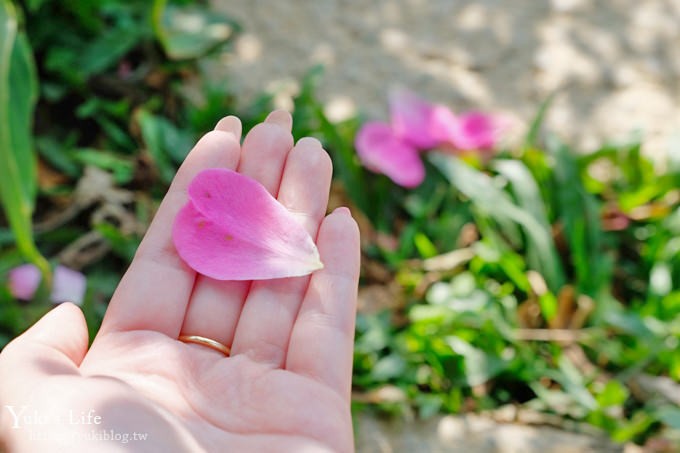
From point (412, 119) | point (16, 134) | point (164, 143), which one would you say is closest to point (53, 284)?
point (16, 134)

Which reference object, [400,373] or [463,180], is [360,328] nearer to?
[400,373]

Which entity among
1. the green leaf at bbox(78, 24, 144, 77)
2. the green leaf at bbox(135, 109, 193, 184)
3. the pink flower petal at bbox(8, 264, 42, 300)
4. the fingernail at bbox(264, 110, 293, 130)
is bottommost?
the pink flower petal at bbox(8, 264, 42, 300)

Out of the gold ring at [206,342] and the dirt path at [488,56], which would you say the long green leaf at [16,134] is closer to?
the gold ring at [206,342]

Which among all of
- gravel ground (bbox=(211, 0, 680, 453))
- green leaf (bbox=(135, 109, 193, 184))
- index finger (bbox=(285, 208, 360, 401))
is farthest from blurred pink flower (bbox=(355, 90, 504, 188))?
index finger (bbox=(285, 208, 360, 401))

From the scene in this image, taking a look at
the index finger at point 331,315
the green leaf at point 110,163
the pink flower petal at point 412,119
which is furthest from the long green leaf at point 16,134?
the pink flower petal at point 412,119

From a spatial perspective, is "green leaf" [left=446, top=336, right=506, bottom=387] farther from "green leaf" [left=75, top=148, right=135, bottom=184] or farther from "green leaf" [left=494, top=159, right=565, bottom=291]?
"green leaf" [left=75, top=148, right=135, bottom=184]

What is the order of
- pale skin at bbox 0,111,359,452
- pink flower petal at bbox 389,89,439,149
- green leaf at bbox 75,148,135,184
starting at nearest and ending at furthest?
1. pale skin at bbox 0,111,359,452
2. green leaf at bbox 75,148,135,184
3. pink flower petal at bbox 389,89,439,149
